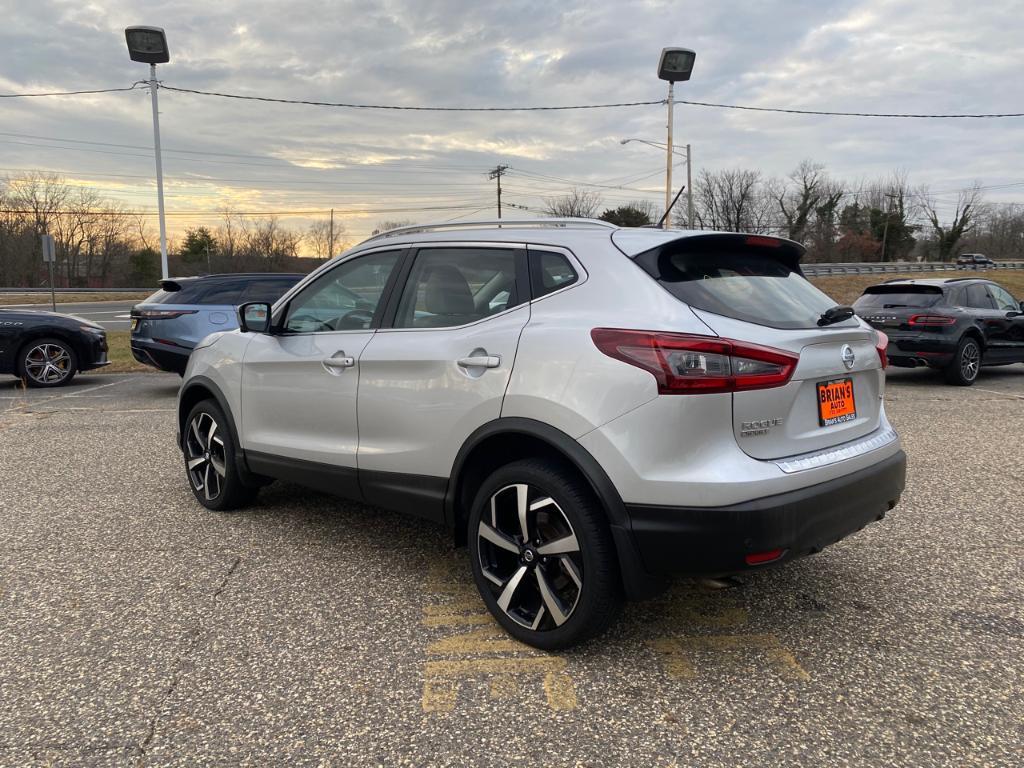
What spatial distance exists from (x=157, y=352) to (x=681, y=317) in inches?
330

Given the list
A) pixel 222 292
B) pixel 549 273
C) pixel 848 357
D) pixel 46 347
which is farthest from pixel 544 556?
pixel 46 347

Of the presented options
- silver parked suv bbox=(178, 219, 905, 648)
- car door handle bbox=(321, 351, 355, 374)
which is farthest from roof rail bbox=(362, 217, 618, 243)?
car door handle bbox=(321, 351, 355, 374)

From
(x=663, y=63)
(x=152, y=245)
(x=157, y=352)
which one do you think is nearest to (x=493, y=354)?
(x=157, y=352)

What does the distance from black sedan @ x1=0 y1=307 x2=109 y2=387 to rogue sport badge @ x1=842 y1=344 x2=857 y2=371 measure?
10969mm

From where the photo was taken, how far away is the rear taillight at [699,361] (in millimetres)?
2480

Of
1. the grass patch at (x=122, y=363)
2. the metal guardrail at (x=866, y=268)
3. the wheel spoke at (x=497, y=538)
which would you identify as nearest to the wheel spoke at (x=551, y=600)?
the wheel spoke at (x=497, y=538)

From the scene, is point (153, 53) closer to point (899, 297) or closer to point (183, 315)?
point (183, 315)

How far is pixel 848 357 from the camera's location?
292cm

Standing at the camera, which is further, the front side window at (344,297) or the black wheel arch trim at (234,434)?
the black wheel arch trim at (234,434)

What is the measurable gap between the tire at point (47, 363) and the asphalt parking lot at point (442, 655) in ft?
22.6

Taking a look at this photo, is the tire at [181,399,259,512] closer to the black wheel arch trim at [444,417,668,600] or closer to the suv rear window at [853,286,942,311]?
the black wheel arch trim at [444,417,668,600]

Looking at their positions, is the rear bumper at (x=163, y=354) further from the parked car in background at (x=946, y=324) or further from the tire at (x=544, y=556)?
the parked car in background at (x=946, y=324)

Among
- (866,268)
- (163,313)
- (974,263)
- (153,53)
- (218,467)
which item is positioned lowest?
(218,467)

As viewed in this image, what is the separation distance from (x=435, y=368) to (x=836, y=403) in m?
1.63
